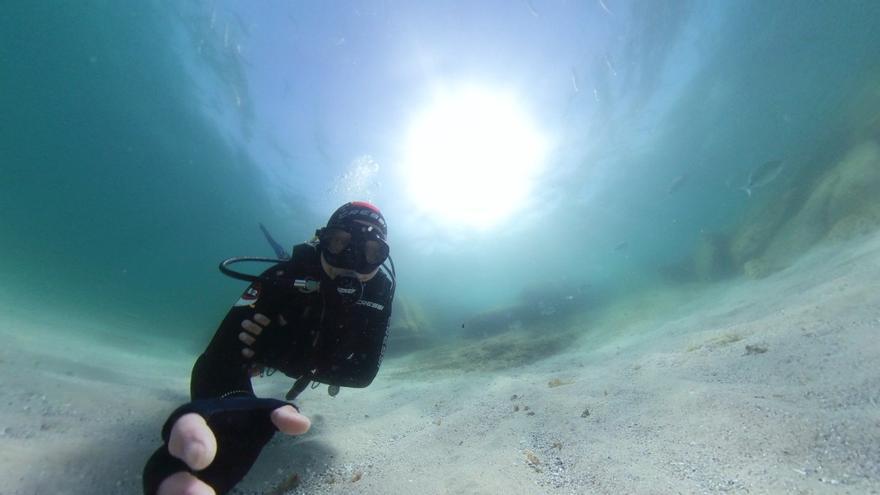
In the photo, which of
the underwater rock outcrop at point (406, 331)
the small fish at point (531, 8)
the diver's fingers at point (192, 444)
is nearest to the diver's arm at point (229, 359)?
the diver's fingers at point (192, 444)

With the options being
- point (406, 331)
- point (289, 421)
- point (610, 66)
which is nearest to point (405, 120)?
point (610, 66)

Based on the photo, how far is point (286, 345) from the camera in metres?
2.66

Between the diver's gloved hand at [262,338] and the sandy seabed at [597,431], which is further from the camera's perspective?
the diver's gloved hand at [262,338]

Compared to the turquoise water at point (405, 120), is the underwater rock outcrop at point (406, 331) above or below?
below

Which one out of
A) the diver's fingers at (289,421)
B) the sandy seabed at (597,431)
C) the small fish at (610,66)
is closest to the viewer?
the diver's fingers at (289,421)

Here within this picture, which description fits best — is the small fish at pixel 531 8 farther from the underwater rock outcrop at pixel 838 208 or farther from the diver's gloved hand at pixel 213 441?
the diver's gloved hand at pixel 213 441

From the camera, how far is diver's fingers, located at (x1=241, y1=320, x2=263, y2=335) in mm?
2410

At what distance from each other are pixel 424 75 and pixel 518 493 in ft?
69.6

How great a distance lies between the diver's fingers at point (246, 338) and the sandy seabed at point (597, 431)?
3.23ft

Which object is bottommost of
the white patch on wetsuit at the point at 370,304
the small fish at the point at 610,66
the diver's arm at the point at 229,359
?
the diver's arm at the point at 229,359

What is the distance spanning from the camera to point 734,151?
33312mm

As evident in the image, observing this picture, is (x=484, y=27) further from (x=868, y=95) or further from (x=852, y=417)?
(x=852, y=417)

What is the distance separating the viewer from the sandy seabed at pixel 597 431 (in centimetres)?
183

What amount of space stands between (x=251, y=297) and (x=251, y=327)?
27 cm
